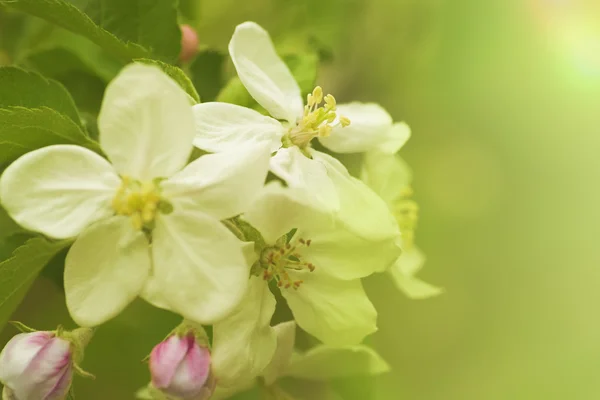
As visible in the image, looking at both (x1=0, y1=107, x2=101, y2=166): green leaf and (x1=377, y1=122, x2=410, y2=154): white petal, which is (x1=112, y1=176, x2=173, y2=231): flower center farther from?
(x1=377, y1=122, x2=410, y2=154): white petal

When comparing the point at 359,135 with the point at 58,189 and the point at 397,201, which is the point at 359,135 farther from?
the point at 58,189

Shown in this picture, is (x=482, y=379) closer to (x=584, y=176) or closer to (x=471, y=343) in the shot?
(x=471, y=343)

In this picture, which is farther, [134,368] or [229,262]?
[134,368]

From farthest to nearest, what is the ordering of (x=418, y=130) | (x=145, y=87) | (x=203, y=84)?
(x=418, y=130) < (x=203, y=84) < (x=145, y=87)

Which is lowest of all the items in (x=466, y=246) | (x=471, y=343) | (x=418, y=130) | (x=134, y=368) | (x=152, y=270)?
(x=134, y=368)

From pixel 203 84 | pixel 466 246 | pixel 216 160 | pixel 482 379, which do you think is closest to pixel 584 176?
pixel 466 246

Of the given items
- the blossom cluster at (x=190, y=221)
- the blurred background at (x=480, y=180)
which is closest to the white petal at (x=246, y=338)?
the blossom cluster at (x=190, y=221)

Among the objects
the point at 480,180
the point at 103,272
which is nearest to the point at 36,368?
the point at 103,272
